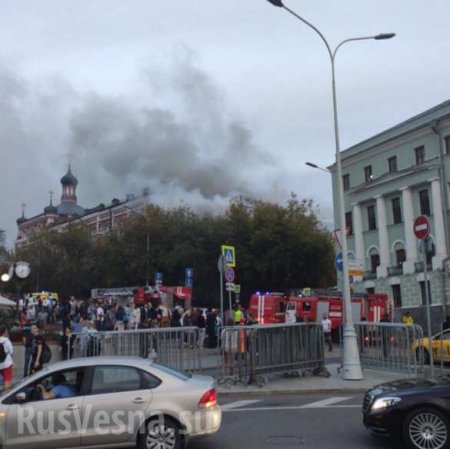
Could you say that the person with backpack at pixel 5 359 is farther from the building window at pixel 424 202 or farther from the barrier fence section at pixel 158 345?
the building window at pixel 424 202

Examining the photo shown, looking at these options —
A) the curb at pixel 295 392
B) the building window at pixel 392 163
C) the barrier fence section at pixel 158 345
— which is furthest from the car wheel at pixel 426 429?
the building window at pixel 392 163

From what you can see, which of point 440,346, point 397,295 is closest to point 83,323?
point 440,346

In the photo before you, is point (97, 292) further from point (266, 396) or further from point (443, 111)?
point (266, 396)

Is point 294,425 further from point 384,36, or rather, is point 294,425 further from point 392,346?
point 384,36

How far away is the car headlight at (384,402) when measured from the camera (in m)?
8.00

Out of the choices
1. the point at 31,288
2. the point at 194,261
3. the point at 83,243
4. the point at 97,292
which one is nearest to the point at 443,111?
the point at 194,261

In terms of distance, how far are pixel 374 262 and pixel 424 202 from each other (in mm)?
7121

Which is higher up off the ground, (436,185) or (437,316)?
(436,185)

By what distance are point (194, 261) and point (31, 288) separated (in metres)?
30.7

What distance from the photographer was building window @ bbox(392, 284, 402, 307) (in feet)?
146

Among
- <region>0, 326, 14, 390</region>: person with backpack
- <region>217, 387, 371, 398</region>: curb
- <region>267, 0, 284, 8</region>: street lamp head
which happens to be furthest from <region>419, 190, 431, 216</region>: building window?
<region>0, 326, 14, 390</region>: person with backpack

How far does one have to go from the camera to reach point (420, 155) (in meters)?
43.7

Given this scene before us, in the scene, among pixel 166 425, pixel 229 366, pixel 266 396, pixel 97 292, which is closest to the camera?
pixel 166 425

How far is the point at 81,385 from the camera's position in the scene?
778 centimetres
